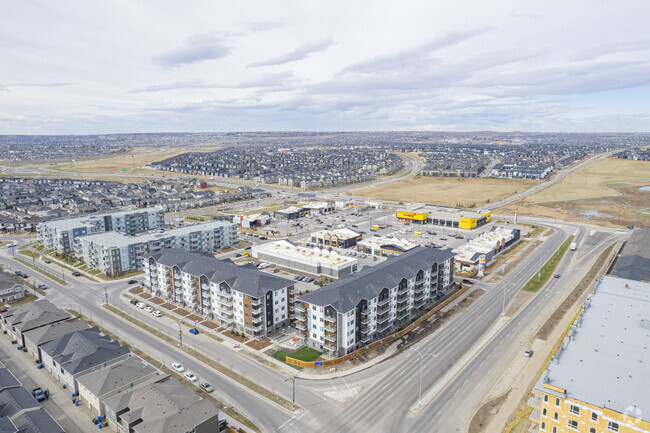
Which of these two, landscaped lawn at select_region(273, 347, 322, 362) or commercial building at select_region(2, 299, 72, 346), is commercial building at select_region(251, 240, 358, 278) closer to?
landscaped lawn at select_region(273, 347, 322, 362)

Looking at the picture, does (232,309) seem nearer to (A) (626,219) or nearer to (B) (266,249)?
(B) (266,249)

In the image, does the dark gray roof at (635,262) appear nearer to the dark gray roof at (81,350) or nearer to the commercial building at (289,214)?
the dark gray roof at (81,350)

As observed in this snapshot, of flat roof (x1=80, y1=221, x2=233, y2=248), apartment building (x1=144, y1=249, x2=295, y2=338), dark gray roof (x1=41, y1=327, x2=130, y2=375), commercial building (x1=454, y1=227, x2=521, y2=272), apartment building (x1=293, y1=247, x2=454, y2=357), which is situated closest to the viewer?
dark gray roof (x1=41, y1=327, x2=130, y2=375)

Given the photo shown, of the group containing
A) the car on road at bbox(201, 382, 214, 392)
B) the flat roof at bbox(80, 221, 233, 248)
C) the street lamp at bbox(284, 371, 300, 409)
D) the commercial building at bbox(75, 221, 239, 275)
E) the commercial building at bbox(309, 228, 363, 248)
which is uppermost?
the flat roof at bbox(80, 221, 233, 248)

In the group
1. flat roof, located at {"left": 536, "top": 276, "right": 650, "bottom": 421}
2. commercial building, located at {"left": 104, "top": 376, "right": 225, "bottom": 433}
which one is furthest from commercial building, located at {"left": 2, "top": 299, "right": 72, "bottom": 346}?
flat roof, located at {"left": 536, "top": 276, "right": 650, "bottom": 421}

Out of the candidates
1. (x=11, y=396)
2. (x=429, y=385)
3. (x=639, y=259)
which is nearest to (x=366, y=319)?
(x=429, y=385)

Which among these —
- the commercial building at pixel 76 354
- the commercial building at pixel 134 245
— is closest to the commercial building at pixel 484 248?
the commercial building at pixel 134 245

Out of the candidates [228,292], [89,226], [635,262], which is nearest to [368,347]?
[228,292]
